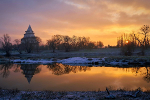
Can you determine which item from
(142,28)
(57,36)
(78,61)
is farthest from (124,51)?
(57,36)

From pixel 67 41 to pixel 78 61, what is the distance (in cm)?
5848

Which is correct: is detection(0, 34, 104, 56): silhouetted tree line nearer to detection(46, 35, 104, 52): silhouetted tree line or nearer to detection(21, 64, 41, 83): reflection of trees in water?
detection(46, 35, 104, 52): silhouetted tree line

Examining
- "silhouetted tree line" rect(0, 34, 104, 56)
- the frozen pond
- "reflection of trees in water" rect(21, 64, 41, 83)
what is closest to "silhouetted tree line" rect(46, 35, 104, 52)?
"silhouetted tree line" rect(0, 34, 104, 56)

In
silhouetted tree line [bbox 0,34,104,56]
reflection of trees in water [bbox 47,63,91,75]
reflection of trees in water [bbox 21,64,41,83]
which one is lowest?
reflection of trees in water [bbox 21,64,41,83]

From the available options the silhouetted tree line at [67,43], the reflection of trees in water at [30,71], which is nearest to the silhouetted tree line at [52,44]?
the silhouetted tree line at [67,43]

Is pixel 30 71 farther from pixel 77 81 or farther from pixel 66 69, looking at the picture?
pixel 77 81

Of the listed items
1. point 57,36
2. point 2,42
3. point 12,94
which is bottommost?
point 12,94

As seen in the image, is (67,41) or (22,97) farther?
(67,41)

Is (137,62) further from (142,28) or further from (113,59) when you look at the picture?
(142,28)

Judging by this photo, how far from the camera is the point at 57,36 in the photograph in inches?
3526

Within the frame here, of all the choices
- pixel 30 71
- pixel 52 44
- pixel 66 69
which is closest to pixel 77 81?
pixel 66 69

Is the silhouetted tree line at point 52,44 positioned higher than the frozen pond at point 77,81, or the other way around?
the silhouetted tree line at point 52,44

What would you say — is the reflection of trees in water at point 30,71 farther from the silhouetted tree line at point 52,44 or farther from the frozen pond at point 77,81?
the silhouetted tree line at point 52,44

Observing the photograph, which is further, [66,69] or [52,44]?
[52,44]
